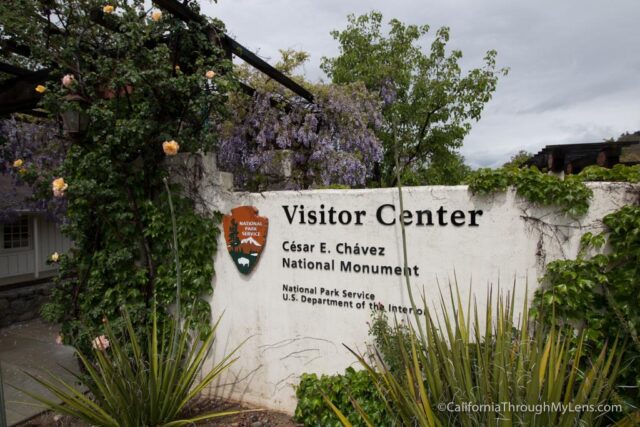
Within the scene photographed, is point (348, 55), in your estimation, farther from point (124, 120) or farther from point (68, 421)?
point (68, 421)

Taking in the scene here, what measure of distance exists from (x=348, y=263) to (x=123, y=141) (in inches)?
102

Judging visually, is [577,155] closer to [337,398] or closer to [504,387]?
[504,387]

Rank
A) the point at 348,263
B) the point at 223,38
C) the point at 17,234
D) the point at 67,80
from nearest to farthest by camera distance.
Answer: the point at 348,263, the point at 67,80, the point at 223,38, the point at 17,234

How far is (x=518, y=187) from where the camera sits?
9.32 feet

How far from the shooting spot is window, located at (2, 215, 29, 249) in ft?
32.2

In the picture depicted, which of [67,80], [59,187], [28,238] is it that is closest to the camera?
[59,187]

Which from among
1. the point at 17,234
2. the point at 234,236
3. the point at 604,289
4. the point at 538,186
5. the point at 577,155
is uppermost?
the point at 577,155

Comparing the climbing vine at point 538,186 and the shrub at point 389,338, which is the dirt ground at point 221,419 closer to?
the shrub at point 389,338

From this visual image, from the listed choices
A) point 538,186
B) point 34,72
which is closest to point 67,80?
point 34,72

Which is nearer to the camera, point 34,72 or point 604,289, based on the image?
point 604,289

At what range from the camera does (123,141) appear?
394 cm

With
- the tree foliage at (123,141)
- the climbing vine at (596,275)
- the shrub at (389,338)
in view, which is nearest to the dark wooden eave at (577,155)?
the climbing vine at (596,275)

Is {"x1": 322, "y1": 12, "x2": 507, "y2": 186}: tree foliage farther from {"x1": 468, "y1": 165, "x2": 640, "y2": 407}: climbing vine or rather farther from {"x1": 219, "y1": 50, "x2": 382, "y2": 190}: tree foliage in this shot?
{"x1": 468, "y1": 165, "x2": 640, "y2": 407}: climbing vine

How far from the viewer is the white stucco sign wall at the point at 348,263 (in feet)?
9.39
